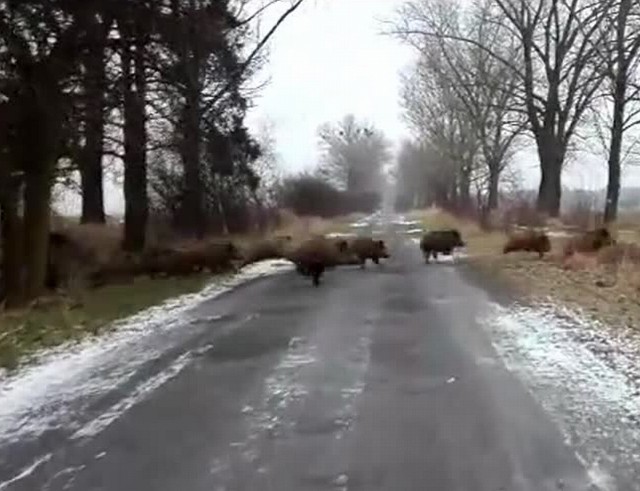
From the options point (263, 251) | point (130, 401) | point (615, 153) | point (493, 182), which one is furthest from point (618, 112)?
point (130, 401)

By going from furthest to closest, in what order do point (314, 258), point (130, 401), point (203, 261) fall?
point (203, 261) → point (314, 258) → point (130, 401)

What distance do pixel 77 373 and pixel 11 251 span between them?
33.9 feet

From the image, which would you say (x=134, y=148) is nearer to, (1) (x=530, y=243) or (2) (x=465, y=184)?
(1) (x=530, y=243)

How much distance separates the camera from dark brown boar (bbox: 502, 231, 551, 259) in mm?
27734

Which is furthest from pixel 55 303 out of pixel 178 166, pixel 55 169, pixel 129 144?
pixel 178 166

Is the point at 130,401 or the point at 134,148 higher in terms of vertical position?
the point at 134,148

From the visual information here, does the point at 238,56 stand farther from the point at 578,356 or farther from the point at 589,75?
the point at 589,75

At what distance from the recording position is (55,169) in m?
19.7

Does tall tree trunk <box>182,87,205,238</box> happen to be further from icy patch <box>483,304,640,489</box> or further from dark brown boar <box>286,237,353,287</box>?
icy patch <box>483,304,640,489</box>

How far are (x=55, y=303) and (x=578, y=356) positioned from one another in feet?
33.2

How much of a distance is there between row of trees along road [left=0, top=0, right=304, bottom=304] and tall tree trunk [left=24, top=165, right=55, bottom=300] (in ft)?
0.07

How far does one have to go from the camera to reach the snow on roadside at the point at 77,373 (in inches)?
321

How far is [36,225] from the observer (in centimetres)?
→ 1958

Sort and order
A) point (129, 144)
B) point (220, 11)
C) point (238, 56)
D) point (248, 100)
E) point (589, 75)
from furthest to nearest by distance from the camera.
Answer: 1. point (589, 75)
2. point (248, 100)
3. point (238, 56)
4. point (129, 144)
5. point (220, 11)
